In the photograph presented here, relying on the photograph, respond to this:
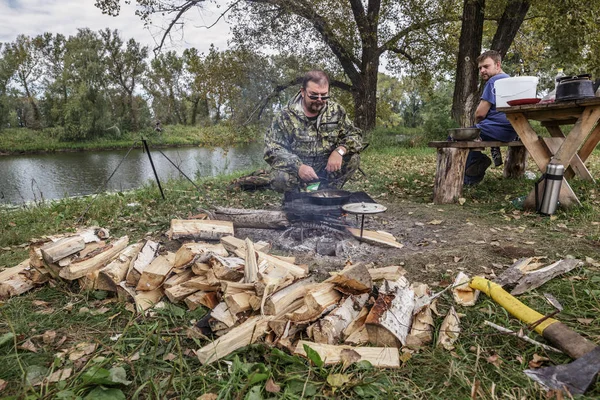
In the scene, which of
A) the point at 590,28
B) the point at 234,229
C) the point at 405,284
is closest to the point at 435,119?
the point at 590,28

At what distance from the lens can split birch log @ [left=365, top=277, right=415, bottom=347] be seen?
1712 mm

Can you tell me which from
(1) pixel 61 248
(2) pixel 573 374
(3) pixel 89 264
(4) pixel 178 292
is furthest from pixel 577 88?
(1) pixel 61 248

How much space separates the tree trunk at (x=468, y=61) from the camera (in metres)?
9.26

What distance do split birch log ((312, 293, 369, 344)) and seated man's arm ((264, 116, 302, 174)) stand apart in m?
2.12

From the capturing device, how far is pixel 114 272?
237cm

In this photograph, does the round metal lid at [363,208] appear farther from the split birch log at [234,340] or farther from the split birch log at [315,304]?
the split birch log at [234,340]

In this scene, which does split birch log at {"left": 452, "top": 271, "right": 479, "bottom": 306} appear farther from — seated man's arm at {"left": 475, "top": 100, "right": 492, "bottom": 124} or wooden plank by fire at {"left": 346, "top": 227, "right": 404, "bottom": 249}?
seated man's arm at {"left": 475, "top": 100, "right": 492, "bottom": 124}

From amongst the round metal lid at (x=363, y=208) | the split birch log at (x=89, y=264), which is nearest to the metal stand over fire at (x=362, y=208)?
the round metal lid at (x=363, y=208)

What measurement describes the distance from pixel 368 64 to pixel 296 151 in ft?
33.8

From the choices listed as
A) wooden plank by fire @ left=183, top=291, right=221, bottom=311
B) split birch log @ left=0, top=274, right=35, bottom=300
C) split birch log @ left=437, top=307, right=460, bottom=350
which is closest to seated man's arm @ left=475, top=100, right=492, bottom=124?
split birch log @ left=437, top=307, right=460, bottom=350

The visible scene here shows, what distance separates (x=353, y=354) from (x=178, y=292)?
Answer: 3.99ft

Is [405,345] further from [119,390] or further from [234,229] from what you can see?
[234,229]

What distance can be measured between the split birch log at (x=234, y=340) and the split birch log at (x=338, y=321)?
28 centimetres

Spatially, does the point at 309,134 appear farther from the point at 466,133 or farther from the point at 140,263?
the point at 140,263
